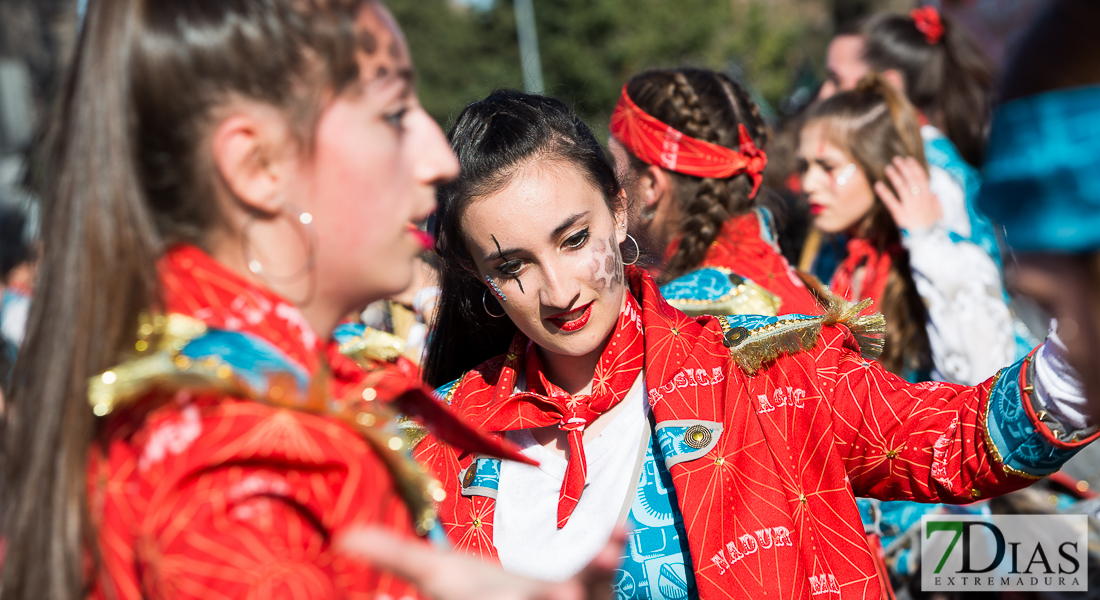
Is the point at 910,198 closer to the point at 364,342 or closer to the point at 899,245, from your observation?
the point at 899,245

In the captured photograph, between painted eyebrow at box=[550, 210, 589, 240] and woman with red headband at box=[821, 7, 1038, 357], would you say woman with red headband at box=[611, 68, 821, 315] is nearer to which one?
painted eyebrow at box=[550, 210, 589, 240]

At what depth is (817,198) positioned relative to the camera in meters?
3.98

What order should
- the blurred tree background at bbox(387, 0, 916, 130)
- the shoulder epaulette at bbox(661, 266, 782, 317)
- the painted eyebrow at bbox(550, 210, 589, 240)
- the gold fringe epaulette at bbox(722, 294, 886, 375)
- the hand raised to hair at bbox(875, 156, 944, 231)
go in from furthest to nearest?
the blurred tree background at bbox(387, 0, 916, 130) < the hand raised to hair at bbox(875, 156, 944, 231) < the shoulder epaulette at bbox(661, 266, 782, 317) < the painted eyebrow at bbox(550, 210, 589, 240) < the gold fringe epaulette at bbox(722, 294, 886, 375)

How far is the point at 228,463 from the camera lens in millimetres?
967

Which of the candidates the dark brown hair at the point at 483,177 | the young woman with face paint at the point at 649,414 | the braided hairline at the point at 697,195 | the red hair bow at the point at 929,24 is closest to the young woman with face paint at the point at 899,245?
the braided hairline at the point at 697,195

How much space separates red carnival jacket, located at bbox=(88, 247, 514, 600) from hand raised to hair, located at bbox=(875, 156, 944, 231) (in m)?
3.12

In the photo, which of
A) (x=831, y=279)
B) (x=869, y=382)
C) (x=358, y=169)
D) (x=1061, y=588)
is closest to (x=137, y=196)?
(x=358, y=169)

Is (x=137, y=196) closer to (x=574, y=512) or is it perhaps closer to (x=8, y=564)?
(x=8, y=564)

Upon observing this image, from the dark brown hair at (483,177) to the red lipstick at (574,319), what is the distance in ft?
0.83

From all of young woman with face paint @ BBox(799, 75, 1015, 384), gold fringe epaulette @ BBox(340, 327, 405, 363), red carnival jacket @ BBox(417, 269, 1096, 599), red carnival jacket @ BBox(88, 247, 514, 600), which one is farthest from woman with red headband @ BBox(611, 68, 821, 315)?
red carnival jacket @ BBox(88, 247, 514, 600)

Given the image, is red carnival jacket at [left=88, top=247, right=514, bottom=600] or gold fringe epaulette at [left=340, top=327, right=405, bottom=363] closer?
red carnival jacket at [left=88, top=247, right=514, bottom=600]

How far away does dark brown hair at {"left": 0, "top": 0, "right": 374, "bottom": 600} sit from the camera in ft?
3.40

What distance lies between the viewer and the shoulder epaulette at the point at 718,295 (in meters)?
2.84

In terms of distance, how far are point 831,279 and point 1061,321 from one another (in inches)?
135
